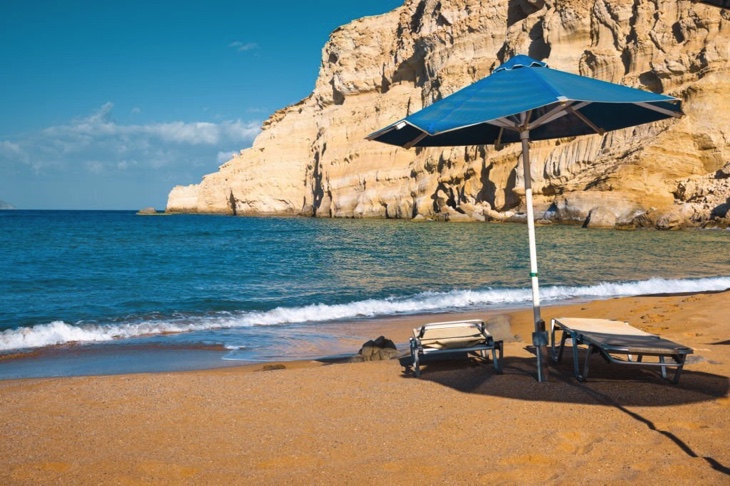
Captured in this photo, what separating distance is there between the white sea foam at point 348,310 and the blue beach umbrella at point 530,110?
635 cm

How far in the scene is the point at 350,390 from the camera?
Result: 5.41m

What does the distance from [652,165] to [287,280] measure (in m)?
29.3

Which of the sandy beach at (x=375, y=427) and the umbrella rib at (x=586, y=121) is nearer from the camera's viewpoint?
the sandy beach at (x=375, y=427)

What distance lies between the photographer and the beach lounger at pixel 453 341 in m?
5.97

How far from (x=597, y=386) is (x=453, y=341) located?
1.52 metres

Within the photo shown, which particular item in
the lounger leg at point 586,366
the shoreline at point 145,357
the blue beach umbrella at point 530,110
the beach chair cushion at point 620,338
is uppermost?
the blue beach umbrella at point 530,110

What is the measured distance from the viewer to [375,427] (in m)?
4.36

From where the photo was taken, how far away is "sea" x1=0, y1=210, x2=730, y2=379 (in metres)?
8.98

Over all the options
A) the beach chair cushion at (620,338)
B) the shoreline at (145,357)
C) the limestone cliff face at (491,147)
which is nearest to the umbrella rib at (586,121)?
the beach chair cushion at (620,338)

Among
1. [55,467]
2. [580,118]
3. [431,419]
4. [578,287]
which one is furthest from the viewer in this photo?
[578,287]

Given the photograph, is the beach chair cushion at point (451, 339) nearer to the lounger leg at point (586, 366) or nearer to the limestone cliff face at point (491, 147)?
the lounger leg at point (586, 366)

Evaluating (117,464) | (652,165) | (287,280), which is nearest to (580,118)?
(117,464)

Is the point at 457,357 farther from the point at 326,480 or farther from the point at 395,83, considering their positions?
the point at 395,83

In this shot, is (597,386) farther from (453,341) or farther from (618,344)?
(453,341)
